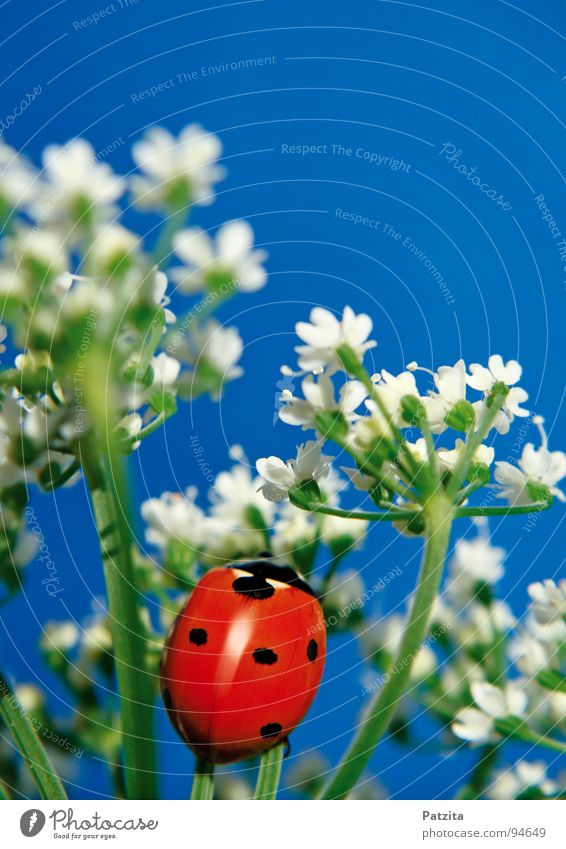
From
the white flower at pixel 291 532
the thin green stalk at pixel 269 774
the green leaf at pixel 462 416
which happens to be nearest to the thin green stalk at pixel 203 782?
the thin green stalk at pixel 269 774

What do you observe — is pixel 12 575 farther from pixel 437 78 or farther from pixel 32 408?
pixel 437 78

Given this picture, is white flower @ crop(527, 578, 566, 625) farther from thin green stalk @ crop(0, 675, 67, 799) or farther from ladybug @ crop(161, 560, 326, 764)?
thin green stalk @ crop(0, 675, 67, 799)

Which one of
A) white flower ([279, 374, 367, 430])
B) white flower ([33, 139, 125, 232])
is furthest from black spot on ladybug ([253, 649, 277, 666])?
white flower ([33, 139, 125, 232])

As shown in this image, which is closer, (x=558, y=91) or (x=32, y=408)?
(x=32, y=408)

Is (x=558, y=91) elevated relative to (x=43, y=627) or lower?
elevated

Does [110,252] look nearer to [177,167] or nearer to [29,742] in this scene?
[177,167]

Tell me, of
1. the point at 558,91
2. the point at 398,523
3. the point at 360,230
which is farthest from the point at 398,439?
the point at 558,91
